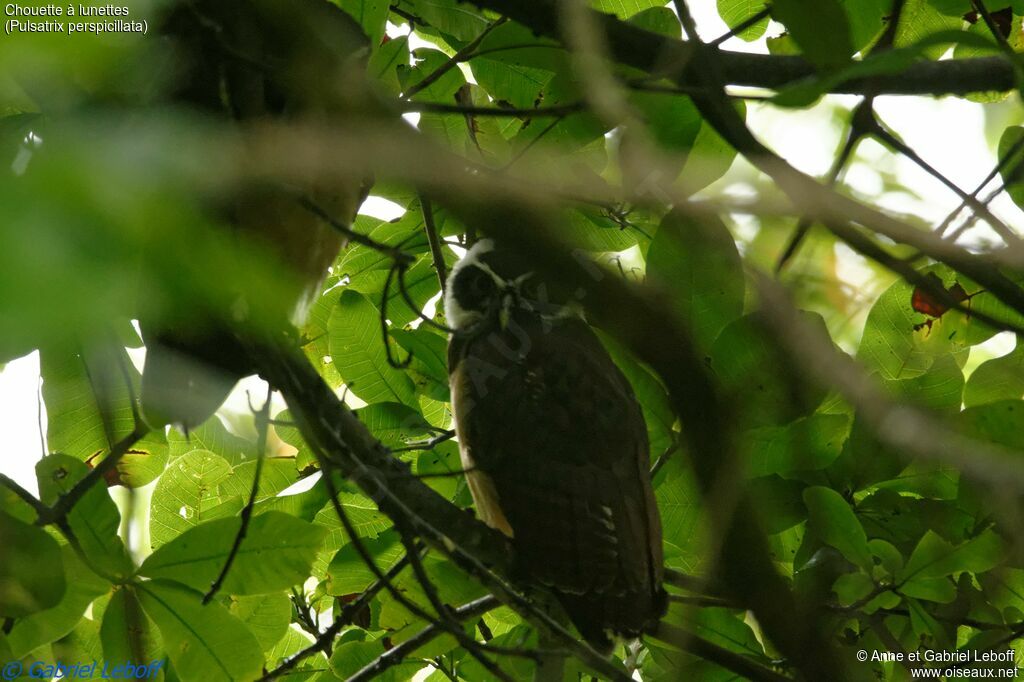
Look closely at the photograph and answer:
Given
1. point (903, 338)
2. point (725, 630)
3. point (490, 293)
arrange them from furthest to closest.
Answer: point (490, 293), point (903, 338), point (725, 630)

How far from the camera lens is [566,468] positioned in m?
3.29

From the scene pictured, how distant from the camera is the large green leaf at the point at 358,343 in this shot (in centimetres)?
325

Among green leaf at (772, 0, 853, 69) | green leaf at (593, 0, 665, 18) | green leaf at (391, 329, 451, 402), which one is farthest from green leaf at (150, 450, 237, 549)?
green leaf at (772, 0, 853, 69)

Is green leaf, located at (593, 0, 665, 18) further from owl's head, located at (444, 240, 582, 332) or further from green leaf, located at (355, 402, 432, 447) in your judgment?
green leaf, located at (355, 402, 432, 447)

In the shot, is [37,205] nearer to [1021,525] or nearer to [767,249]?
[1021,525]

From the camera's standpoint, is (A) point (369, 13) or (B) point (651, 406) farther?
(B) point (651, 406)

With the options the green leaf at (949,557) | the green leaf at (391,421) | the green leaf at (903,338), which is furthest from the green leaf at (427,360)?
the green leaf at (949,557)

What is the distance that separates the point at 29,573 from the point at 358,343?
1396mm

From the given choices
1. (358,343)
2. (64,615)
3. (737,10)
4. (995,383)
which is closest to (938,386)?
(995,383)

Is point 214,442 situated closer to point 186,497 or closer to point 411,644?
point 186,497

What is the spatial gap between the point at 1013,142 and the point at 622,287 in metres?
2.22

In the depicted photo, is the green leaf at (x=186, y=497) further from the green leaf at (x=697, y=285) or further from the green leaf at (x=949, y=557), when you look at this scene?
the green leaf at (x=949, y=557)

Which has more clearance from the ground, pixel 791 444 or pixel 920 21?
pixel 920 21

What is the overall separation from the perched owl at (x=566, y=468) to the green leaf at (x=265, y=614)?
70cm
